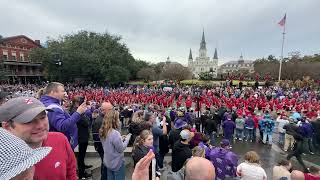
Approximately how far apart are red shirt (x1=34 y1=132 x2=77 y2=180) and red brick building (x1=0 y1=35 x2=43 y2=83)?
57.8 metres

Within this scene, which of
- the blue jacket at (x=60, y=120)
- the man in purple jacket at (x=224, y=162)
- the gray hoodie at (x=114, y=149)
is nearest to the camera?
the blue jacket at (x=60, y=120)

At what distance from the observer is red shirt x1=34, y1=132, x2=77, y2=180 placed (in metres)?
2.47

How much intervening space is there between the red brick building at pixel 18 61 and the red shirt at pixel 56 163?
57.8 metres

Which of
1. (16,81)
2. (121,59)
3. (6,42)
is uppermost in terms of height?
(6,42)

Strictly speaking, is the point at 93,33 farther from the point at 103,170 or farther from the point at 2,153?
the point at 2,153

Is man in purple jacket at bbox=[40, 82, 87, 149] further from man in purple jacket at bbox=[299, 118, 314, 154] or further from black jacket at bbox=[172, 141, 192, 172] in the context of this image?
man in purple jacket at bbox=[299, 118, 314, 154]

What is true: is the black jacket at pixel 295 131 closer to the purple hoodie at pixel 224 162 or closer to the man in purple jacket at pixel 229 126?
the man in purple jacket at pixel 229 126

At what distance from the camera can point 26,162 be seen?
131 centimetres

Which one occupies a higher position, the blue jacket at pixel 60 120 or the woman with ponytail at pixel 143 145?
the blue jacket at pixel 60 120

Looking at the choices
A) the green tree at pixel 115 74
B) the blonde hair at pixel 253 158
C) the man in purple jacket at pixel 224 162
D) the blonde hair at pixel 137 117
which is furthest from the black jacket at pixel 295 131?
the green tree at pixel 115 74

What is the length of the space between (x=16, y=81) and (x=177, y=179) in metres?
63.0

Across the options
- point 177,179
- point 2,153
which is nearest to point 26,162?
point 2,153

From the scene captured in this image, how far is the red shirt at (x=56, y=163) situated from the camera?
2467 mm

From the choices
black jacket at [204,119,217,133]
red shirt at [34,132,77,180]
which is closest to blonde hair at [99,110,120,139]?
red shirt at [34,132,77,180]
